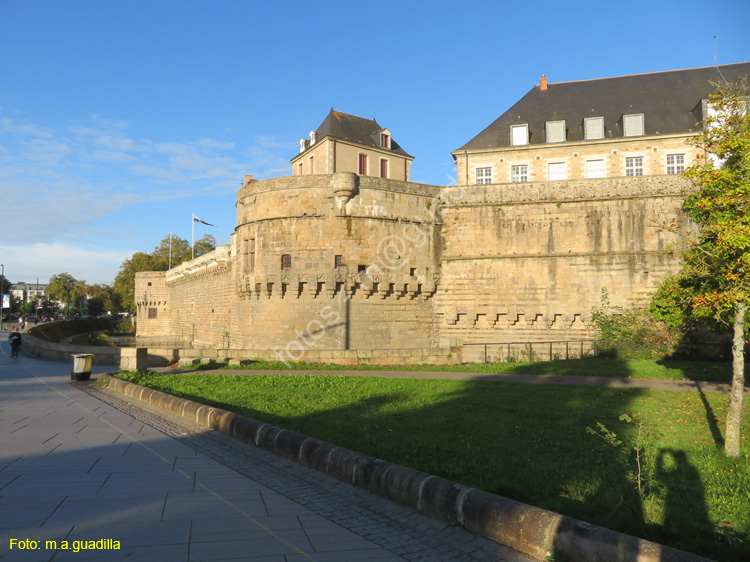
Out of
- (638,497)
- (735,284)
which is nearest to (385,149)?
(735,284)

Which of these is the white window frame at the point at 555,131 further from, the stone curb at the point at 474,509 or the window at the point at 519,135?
the stone curb at the point at 474,509

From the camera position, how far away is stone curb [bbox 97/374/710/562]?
131 inches

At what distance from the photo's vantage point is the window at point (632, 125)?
92.4 feet

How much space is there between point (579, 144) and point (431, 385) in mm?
22265

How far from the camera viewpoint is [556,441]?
6582 millimetres

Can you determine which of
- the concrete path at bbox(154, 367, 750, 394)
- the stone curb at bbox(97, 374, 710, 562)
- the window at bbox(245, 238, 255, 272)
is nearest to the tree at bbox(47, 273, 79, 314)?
the window at bbox(245, 238, 255, 272)

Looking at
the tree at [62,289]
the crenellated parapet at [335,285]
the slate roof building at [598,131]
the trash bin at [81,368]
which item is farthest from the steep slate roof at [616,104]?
the tree at [62,289]

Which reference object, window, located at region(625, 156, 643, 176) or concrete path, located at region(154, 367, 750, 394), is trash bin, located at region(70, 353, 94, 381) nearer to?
concrete path, located at region(154, 367, 750, 394)

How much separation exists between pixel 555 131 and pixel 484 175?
4.71 metres

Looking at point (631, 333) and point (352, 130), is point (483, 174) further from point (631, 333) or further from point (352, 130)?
point (631, 333)

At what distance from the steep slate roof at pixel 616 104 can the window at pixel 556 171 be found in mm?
1501

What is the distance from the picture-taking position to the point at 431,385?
12.1 m

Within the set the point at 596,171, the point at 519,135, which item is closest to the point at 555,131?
the point at 519,135

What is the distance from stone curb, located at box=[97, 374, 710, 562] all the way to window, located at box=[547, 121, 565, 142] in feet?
89.4
